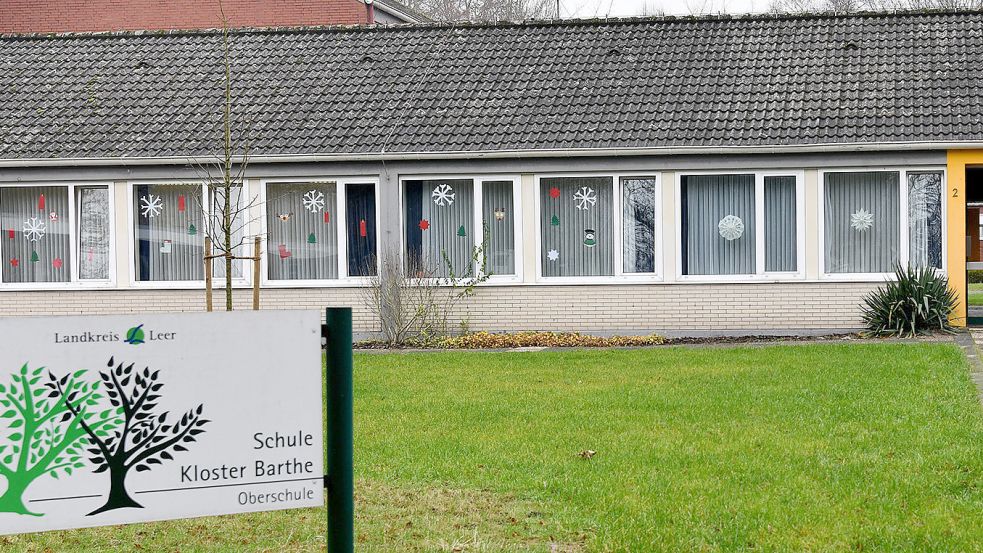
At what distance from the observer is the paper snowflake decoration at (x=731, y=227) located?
19578 mm

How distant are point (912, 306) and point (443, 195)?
703 centimetres

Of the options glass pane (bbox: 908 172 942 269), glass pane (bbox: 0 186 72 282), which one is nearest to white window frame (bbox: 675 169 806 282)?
glass pane (bbox: 908 172 942 269)

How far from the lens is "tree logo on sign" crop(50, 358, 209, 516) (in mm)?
4891

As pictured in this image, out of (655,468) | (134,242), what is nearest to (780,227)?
(134,242)

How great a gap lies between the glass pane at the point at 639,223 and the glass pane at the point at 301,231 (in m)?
4.46

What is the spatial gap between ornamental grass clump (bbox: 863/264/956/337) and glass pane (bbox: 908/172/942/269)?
0.79 metres

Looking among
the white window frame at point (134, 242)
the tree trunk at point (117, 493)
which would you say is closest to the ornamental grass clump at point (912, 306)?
the white window frame at point (134, 242)

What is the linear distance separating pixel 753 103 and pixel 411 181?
17.8 feet

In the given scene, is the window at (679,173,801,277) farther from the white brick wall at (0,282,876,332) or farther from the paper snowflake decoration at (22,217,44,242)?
the paper snowflake decoration at (22,217,44,242)

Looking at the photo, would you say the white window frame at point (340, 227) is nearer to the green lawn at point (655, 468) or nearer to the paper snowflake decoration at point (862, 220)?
the green lawn at point (655, 468)

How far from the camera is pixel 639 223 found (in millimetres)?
19781

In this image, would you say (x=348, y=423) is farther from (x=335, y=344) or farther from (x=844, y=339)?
(x=844, y=339)

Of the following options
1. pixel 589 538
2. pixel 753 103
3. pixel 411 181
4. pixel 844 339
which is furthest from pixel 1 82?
pixel 589 538

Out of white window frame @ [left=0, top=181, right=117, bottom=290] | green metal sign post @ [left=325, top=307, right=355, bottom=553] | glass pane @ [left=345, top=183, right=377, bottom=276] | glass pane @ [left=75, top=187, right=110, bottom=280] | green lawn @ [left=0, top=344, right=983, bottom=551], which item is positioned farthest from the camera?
glass pane @ [left=75, top=187, right=110, bottom=280]
